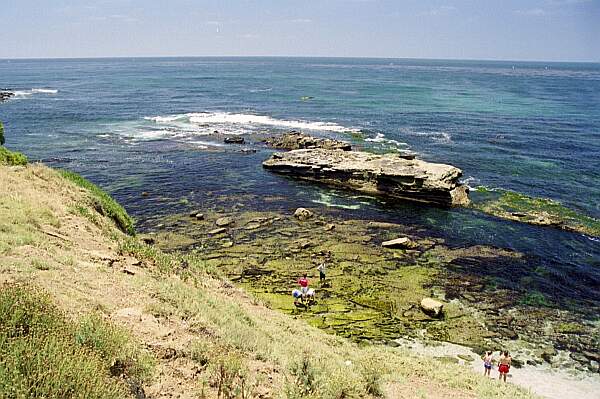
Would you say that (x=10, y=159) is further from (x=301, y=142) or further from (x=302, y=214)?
(x=301, y=142)

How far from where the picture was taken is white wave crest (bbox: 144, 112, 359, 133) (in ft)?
217

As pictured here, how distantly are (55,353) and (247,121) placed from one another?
65932mm

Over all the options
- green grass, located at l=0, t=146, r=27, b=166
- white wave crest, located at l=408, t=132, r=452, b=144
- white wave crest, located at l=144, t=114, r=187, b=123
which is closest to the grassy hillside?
green grass, located at l=0, t=146, r=27, b=166

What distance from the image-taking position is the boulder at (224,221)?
31.7 m

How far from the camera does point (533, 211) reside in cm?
3541

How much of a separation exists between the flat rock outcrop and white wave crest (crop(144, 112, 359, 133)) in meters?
19.7

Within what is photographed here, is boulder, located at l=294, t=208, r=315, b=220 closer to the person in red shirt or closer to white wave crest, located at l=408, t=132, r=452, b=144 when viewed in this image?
the person in red shirt

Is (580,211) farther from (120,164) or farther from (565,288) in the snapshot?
(120,164)

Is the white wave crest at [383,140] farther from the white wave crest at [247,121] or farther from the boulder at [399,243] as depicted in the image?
the boulder at [399,243]

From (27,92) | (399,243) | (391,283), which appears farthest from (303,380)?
(27,92)

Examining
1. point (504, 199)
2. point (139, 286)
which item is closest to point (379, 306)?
point (139, 286)

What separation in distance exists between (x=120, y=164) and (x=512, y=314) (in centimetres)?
3822

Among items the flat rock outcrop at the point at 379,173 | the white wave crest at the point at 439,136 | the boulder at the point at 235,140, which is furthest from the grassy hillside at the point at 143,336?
the white wave crest at the point at 439,136

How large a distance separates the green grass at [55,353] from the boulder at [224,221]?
855 inches
